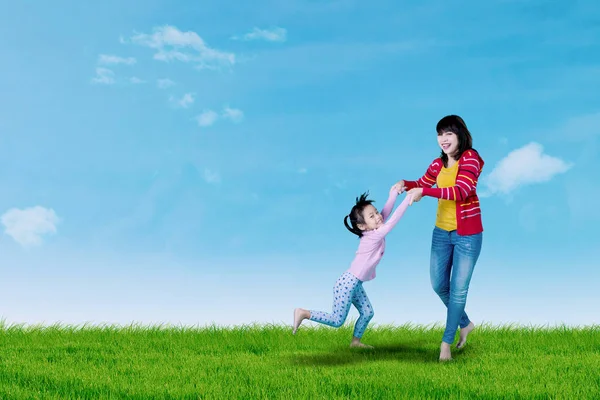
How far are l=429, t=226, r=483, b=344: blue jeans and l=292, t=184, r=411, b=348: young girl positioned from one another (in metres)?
0.54

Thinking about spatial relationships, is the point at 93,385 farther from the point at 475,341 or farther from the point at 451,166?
the point at 475,341

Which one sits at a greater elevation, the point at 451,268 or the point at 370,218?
the point at 370,218

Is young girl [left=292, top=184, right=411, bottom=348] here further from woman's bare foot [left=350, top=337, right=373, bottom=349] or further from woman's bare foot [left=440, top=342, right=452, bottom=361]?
woman's bare foot [left=440, top=342, right=452, bottom=361]

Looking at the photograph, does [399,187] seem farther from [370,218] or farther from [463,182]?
[463,182]

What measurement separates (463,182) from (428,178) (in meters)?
0.67

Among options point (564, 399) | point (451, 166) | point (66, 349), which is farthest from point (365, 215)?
point (66, 349)

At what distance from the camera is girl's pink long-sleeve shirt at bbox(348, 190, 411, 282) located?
23.4ft

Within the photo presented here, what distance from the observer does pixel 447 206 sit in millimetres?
7223

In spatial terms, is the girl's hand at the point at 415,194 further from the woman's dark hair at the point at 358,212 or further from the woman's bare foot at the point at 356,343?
the woman's bare foot at the point at 356,343

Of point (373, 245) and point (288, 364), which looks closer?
point (373, 245)

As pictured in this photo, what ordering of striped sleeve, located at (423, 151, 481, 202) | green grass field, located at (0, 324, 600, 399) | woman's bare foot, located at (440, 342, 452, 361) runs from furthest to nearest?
woman's bare foot, located at (440, 342, 452, 361), striped sleeve, located at (423, 151, 481, 202), green grass field, located at (0, 324, 600, 399)

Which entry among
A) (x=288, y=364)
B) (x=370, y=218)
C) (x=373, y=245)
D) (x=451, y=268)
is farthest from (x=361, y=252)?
(x=288, y=364)

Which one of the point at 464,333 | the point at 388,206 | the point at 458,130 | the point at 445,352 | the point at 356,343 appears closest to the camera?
the point at 458,130

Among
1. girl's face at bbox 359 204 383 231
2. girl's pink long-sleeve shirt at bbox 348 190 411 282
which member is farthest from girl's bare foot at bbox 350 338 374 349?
girl's face at bbox 359 204 383 231
